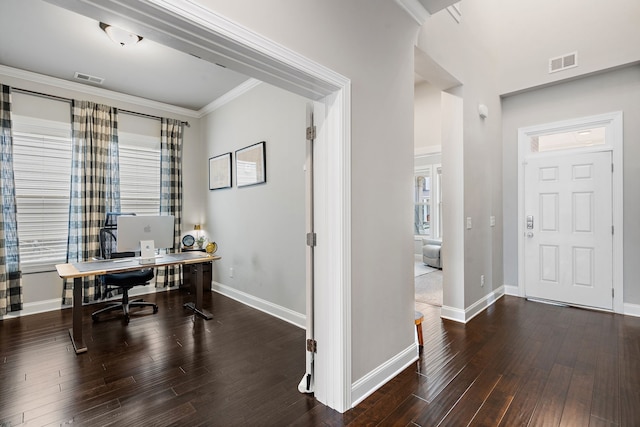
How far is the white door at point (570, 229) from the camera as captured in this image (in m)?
3.64

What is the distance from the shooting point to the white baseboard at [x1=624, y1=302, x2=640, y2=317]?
3.44 meters

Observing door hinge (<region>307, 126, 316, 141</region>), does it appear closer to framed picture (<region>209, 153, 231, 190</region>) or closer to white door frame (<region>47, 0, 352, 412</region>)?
white door frame (<region>47, 0, 352, 412</region>)

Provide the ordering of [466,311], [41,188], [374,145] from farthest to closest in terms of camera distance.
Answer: [41,188] → [466,311] → [374,145]

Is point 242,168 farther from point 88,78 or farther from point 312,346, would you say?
point 312,346

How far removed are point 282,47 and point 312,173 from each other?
30.6 inches

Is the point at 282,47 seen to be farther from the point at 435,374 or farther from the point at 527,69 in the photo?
the point at 527,69

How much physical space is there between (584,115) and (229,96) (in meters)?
4.81

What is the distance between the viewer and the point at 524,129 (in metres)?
4.23

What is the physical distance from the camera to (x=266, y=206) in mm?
3740

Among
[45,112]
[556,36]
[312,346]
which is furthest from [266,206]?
[556,36]

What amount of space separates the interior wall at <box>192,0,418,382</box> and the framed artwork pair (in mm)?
1911

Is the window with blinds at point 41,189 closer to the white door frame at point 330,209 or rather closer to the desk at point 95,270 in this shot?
the desk at point 95,270

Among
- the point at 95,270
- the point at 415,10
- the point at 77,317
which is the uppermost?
the point at 415,10

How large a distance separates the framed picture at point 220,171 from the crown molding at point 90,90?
1023 millimetres
